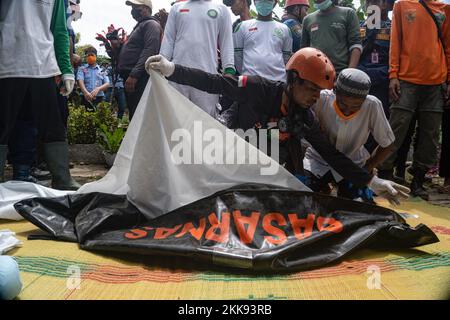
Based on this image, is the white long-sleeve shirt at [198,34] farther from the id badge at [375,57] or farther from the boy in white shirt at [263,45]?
the id badge at [375,57]

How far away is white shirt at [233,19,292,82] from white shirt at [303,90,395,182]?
0.82 metres

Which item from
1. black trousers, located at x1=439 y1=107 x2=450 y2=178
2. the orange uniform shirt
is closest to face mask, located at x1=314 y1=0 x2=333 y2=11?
the orange uniform shirt

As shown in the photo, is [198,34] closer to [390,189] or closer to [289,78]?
[289,78]

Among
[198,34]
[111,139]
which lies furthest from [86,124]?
[198,34]

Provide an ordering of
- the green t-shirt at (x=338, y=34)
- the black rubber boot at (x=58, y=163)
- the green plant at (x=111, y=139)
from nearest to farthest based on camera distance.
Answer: the black rubber boot at (x=58, y=163)
the green t-shirt at (x=338, y=34)
the green plant at (x=111, y=139)

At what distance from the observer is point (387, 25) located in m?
3.84

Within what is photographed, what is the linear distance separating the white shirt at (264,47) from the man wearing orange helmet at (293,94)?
1.00 meters

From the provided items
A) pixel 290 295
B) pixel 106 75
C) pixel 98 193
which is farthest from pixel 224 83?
pixel 106 75

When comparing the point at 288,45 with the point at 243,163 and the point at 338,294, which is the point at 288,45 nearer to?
the point at 243,163

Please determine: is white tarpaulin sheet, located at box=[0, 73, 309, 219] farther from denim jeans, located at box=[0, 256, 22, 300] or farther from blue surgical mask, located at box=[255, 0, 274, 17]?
blue surgical mask, located at box=[255, 0, 274, 17]

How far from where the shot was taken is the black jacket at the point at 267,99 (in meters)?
2.28

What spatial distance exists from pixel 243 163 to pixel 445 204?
1959 mm

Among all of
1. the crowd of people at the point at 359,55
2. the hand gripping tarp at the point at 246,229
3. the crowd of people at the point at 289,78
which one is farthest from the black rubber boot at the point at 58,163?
the crowd of people at the point at 359,55

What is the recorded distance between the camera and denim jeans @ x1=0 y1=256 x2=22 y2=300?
1.27 metres
